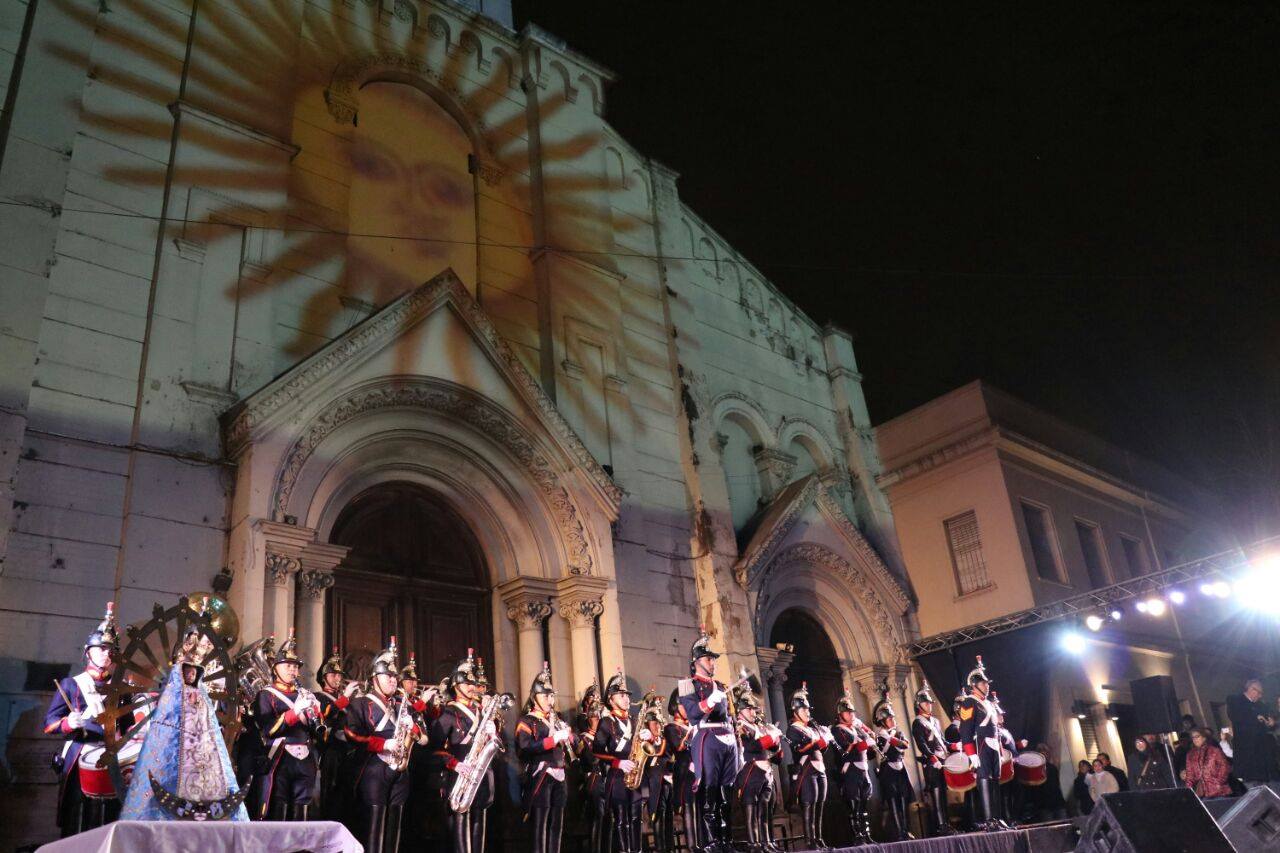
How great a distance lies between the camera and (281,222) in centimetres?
1127

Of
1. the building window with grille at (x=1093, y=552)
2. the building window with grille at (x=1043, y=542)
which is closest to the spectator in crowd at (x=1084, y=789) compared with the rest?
the building window with grille at (x=1043, y=542)

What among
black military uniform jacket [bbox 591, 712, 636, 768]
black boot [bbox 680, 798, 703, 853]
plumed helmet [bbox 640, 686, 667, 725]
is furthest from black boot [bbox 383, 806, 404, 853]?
black boot [bbox 680, 798, 703, 853]

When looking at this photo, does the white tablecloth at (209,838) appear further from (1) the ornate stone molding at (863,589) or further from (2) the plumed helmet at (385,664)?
(1) the ornate stone molding at (863,589)

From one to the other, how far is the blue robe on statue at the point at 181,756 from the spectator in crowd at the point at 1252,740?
41.4 ft

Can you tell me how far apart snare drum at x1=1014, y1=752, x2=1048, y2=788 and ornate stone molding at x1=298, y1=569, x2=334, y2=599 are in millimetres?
8286

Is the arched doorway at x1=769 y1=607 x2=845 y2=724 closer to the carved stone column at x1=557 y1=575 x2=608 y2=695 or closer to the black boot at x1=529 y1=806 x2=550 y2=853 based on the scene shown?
the carved stone column at x1=557 y1=575 x2=608 y2=695

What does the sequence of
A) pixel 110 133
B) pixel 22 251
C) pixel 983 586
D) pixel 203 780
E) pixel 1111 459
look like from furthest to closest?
pixel 1111 459
pixel 983 586
pixel 110 133
pixel 22 251
pixel 203 780

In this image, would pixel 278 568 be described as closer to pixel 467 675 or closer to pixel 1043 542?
pixel 467 675

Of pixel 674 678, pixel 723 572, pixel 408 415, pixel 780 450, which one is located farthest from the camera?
pixel 780 450

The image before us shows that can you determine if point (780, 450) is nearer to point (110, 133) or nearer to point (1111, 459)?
point (110, 133)

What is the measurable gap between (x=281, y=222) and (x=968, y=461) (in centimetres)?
1604

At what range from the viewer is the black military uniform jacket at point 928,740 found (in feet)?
39.7

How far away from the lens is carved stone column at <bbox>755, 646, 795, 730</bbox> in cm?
1403

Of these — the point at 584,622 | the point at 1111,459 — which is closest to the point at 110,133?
the point at 584,622
